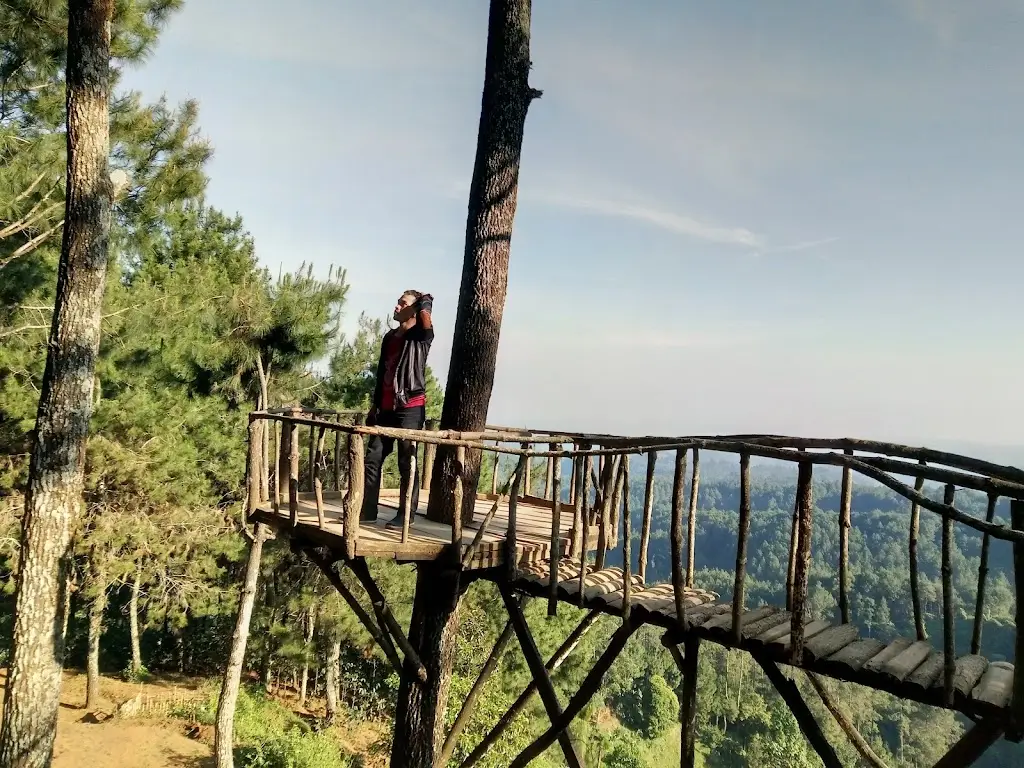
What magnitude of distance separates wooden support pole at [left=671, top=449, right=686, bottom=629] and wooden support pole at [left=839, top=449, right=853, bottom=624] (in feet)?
3.39

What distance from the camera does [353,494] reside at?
3812 millimetres

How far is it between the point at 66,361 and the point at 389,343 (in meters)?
3.78

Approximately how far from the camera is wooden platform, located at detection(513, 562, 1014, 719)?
2.82 meters

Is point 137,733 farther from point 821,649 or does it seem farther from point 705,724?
point 705,724

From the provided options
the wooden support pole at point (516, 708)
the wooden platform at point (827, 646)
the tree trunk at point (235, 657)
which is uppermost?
the wooden platform at point (827, 646)

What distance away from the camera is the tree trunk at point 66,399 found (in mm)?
5969

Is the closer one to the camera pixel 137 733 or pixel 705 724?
pixel 137 733

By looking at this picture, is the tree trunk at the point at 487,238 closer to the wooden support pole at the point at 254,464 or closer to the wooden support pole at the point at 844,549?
the wooden support pole at the point at 254,464

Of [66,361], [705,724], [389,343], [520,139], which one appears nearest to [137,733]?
[66,361]

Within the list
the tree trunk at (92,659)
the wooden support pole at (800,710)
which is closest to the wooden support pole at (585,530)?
the wooden support pole at (800,710)

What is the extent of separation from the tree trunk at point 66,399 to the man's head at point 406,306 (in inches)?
150

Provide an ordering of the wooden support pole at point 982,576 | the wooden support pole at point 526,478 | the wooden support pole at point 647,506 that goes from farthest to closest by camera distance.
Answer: the wooden support pole at point 526,478, the wooden support pole at point 647,506, the wooden support pole at point 982,576

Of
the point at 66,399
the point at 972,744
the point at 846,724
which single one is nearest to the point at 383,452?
the point at 846,724

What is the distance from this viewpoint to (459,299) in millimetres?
5355
